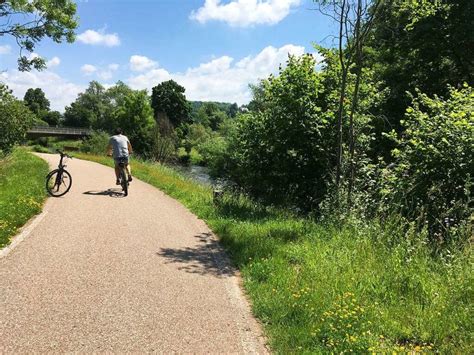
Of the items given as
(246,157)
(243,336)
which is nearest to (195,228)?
(246,157)

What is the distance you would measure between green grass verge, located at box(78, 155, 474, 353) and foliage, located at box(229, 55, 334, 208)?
4.25m

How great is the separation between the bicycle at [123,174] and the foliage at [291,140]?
139 inches

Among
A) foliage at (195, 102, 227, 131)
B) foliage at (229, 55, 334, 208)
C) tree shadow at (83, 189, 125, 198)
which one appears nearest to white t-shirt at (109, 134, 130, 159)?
tree shadow at (83, 189, 125, 198)

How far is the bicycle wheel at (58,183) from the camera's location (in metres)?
11.2

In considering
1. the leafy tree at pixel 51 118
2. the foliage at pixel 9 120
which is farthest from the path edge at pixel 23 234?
the leafy tree at pixel 51 118

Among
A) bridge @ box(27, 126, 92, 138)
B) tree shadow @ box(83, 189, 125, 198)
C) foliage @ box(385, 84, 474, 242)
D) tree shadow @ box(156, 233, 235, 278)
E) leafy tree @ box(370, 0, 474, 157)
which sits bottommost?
tree shadow @ box(156, 233, 235, 278)

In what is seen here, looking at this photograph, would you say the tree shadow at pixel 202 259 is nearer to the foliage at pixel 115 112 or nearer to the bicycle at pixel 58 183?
the bicycle at pixel 58 183

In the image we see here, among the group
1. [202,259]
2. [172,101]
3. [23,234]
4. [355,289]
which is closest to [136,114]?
[172,101]

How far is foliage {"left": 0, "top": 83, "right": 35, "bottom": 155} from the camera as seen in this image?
2423cm

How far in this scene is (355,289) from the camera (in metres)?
5.09

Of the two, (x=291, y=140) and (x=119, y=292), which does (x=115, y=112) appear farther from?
(x=119, y=292)

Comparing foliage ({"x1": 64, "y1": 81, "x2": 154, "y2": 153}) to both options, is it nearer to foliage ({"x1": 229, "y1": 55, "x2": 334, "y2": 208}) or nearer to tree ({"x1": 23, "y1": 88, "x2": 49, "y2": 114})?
tree ({"x1": 23, "y1": 88, "x2": 49, "y2": 114})

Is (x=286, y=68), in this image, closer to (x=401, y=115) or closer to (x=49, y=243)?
(x=49, y=243)

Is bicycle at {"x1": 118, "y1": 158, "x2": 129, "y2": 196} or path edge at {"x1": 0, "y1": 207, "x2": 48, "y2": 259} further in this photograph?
bicycle at {"x1": 118, "y1": 158, "x2": 129, "y2": 196}
